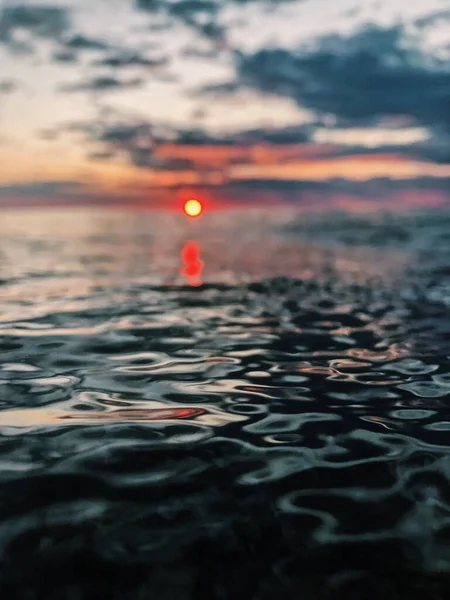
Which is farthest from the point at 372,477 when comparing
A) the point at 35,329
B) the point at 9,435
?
the point at 35,329

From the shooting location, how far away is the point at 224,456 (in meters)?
4.00

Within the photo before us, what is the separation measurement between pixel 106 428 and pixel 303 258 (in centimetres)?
1672

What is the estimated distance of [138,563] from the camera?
2779 mm

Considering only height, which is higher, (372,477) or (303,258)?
(303,258)

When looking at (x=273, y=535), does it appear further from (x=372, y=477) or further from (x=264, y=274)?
(x=264, y=274)

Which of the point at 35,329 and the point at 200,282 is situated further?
the point at 200,282

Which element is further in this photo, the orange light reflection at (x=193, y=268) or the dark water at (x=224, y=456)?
the orange light reflection at (x=193, y=268)

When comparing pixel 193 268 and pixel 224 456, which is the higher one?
pixel 193 268

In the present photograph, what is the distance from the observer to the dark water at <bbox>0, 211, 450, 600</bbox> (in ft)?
9.00

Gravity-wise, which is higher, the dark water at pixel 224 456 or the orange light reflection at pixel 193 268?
the orange light reflection at pixel 193 268

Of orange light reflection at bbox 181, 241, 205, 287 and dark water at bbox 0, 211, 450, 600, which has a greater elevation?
orange light reflection at bbox 181, 241, 205, 287

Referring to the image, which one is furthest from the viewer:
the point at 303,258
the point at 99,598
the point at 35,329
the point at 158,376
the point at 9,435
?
the point at 303,258

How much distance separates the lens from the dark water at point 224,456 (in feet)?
9.00

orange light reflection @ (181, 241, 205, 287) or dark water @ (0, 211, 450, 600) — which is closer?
dark water @ (0, 211, 450, 600)
